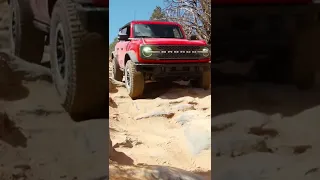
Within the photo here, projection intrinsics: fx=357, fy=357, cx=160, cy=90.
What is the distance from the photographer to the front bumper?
6969 millimetres

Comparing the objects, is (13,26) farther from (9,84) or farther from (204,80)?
(204,80)

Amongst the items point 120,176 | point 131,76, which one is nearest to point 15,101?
point 120,176

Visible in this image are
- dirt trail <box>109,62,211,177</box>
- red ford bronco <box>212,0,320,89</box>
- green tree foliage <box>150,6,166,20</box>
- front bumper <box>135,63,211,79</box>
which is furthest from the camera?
green tree foliage <box>150,6,166,20</box>

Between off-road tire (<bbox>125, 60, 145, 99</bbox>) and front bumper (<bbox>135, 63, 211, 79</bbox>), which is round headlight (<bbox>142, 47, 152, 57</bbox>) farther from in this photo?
off-road tire (<bbox>125, 60, 145, 99</bbox>)

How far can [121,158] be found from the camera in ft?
15.8

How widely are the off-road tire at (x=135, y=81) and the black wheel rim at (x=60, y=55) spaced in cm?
446

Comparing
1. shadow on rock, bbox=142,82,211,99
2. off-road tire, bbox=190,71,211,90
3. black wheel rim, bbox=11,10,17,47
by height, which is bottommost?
shadow on rock, bbox=142,82,211,99

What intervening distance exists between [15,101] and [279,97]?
1923mm

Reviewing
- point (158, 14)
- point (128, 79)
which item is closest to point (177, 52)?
point (128, 79)

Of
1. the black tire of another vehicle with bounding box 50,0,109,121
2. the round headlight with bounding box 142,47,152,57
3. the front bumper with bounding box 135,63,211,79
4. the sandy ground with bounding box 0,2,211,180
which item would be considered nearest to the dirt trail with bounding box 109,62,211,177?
the front bumper with bounding box 135,63,211,79

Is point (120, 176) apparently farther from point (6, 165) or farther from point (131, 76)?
point (131, 76)

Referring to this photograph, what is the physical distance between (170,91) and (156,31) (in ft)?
4.82

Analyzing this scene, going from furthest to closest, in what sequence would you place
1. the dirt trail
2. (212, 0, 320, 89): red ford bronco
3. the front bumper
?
1. the front bumper
2. the dirt trail
3. (212, 0, 320, 89): red ford bronco

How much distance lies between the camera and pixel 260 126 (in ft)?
8.84
